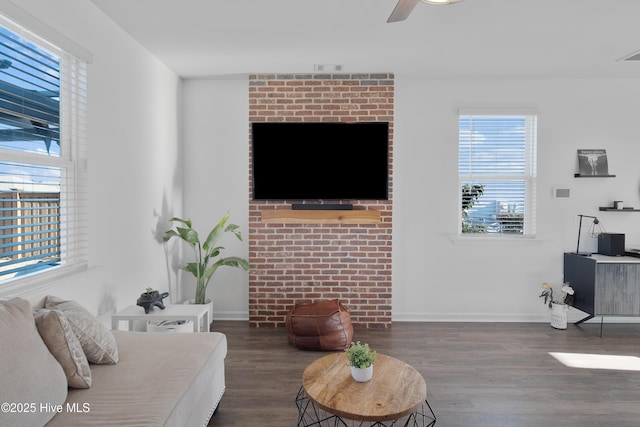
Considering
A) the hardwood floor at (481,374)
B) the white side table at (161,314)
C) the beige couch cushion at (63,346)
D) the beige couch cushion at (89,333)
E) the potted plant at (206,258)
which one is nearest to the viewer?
the beige couch cushion at (63,346)

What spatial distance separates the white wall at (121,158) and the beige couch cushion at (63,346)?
39 centimetres

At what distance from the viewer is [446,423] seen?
2291mm

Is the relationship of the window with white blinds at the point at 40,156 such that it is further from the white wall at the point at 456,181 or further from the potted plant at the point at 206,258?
the white wall at the point at 456,181

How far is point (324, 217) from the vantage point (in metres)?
3.93

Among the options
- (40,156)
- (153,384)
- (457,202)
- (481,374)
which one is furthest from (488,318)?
(40,156)

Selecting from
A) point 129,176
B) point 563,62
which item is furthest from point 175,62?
point 563,62

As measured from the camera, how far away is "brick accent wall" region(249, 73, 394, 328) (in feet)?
13.2

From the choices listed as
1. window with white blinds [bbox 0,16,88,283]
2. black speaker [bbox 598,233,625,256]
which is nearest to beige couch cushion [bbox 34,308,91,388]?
window with white blinds [bbox 0,16,88,283]

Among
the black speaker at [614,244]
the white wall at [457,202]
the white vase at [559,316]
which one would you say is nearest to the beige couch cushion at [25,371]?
the white wall at [457,202]

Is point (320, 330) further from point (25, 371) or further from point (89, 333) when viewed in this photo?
point (25, 371)

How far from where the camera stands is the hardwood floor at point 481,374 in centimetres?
238

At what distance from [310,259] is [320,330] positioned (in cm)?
88

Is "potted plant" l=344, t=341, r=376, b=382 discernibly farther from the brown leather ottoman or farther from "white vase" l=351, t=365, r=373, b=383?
the brown leather ottoman

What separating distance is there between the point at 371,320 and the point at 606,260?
7.52ft
